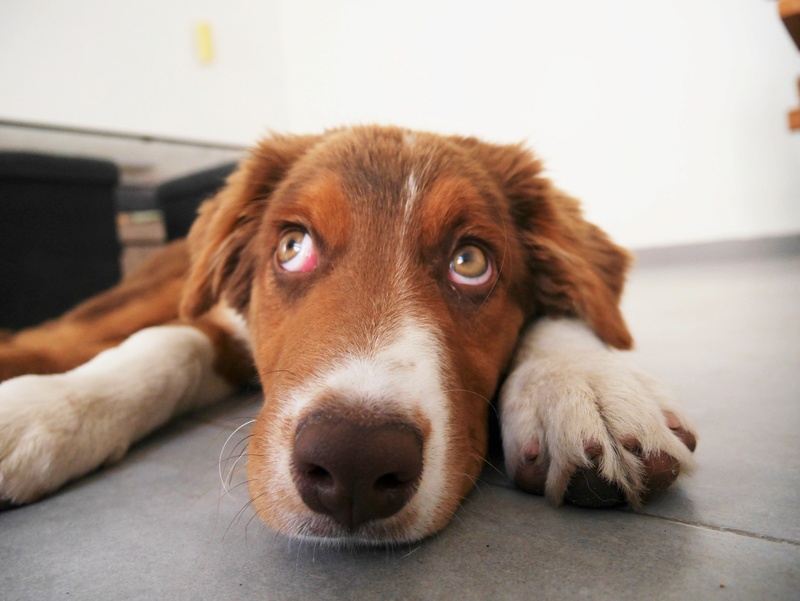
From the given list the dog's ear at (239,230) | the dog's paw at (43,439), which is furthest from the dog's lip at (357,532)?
the dog's ear at (239,230)

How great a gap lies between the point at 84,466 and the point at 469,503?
129 cm

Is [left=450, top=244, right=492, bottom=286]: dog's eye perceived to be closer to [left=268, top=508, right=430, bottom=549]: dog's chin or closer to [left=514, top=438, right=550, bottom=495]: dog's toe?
[left=514, top=438, right=550, bottom=495]: dog's toe

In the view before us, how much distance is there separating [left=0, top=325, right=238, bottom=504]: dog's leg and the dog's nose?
1.00 meters

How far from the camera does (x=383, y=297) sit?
1622mm

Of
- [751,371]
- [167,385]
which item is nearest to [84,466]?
[167,385]

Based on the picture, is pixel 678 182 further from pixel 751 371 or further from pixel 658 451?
pixel 658 451

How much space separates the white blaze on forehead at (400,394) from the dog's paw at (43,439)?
2.97 ft

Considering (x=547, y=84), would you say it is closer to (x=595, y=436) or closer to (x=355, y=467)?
(x=595, y=436)

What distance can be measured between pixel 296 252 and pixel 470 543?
3.41ft

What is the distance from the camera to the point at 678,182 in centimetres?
812

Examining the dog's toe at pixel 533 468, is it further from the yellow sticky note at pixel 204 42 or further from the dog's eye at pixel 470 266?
the yellow sticky note at pixel 204 42

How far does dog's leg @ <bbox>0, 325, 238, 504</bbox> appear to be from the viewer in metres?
1.74

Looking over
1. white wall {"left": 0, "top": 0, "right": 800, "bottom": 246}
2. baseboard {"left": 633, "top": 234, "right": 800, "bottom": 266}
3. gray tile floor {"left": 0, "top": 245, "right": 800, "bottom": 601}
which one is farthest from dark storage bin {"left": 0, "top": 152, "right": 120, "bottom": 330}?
baseboard {"left": 633, "top": 234, "right": 800, "bottom": 266}

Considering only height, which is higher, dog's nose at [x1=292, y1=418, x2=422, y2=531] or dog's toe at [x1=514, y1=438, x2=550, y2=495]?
dog's nose at [x1=292, y1=418, x2=422, y2=531]
